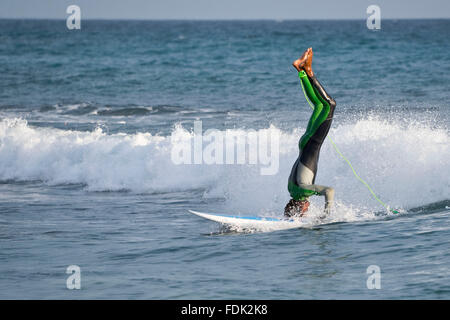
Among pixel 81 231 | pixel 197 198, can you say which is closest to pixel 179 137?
pixel 197 198

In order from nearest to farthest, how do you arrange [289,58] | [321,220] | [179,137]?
[321,220] → [179,137] → [289,58]

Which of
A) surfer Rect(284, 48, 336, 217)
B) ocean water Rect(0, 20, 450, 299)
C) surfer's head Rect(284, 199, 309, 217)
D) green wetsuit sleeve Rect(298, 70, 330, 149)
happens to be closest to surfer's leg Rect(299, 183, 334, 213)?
surfer Rect(284, 48, 336, 217)

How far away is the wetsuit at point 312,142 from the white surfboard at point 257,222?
43cm

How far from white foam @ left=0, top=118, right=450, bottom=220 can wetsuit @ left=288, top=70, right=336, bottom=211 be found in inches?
51.1

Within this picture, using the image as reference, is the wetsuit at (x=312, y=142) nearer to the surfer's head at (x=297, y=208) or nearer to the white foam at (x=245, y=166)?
the surfer's head at (x=297, y=208)

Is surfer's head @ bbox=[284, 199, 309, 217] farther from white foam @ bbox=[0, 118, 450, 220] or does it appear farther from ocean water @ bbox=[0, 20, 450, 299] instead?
white foam @ bbox=[0, 118, 450, 220]

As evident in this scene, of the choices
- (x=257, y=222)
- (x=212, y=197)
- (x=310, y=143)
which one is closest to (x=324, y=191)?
(x=310, y=143)

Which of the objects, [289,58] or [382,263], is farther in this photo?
[289,58]

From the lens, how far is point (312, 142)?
427 inches

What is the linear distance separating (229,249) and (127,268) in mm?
1610

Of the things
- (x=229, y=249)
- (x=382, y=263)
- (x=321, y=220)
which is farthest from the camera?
(x=321, y=220)

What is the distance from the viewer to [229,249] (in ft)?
33.7

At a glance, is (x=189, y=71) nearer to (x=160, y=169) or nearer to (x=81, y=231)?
(x=160, y=169)
